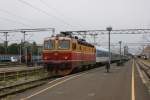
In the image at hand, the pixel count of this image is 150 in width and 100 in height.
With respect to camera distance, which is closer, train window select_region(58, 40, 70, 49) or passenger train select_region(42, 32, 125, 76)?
passenger train select_region(42, 32, 125, 76)

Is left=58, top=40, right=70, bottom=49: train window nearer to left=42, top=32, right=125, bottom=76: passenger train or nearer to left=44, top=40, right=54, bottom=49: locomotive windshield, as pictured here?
left=42, top=32, right=125, bottom=76: passenger train

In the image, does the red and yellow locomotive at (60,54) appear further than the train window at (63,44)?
No

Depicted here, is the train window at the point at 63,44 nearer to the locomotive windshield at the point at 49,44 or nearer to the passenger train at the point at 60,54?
the passenger train at the point at 60,54

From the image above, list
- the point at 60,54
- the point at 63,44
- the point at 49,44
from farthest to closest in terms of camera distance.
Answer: the point at 49,44, the point at 63,44, the point at 60,54

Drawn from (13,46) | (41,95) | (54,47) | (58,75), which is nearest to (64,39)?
(54,47)

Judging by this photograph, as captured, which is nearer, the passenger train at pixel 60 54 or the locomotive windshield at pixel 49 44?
the passenger train at pixel 60 54

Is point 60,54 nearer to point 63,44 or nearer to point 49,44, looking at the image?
point 63,44

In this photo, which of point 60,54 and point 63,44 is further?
point 63,44

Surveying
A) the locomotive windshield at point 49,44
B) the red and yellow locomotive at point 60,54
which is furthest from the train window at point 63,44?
the locomotive windshield at point 49,44

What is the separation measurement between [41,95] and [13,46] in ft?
357

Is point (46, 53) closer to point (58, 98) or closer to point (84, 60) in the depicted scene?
point (84, 60)

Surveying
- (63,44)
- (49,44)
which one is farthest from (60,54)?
(49,44)

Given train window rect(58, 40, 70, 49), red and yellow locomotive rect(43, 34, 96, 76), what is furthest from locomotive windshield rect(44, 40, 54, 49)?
train window rect(58, 40, 70, 49)

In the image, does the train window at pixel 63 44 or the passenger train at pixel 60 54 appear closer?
the passenger train at pixel 60 54
